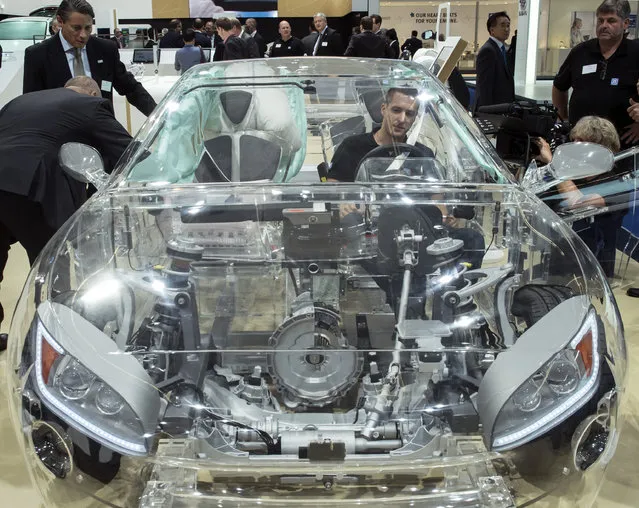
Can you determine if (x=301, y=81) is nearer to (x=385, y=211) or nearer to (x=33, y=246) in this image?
(x=385, y=211)

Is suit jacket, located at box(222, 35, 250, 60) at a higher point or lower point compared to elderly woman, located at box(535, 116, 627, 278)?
higher

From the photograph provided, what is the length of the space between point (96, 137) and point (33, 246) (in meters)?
0.58

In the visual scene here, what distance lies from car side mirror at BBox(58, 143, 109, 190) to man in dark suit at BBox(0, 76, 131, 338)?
67 cm

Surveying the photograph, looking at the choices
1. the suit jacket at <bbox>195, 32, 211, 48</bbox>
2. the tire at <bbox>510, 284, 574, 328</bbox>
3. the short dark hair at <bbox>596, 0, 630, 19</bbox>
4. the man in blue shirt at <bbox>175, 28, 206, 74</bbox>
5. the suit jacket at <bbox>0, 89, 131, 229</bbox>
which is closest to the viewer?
the tire at <bbox>510, 284, 574, 328</bbox>

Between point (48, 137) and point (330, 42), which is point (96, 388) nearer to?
point (48, 137)

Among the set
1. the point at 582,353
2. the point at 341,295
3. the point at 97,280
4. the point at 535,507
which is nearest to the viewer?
the point at 535,507

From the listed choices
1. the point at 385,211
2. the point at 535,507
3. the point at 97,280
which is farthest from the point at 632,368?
the point at 97,280

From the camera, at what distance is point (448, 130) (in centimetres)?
284

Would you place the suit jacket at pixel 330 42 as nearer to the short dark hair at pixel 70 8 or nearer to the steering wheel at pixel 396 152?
the short dark hair at pixel 70 8

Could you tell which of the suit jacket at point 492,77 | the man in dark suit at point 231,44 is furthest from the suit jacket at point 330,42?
the suit jacket at point 492,77

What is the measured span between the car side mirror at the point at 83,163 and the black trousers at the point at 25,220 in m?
0.72

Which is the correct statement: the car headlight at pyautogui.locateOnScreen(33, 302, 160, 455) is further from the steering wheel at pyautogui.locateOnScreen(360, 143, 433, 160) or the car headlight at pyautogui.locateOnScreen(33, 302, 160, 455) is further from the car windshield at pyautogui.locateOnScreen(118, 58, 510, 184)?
the steering wheel at pyautogui.locateOnScreen(360, 143, 433, 160)

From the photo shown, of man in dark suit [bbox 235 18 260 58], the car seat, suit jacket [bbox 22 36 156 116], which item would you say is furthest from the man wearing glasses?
man in dark suit [bbox 235 18 260 58]

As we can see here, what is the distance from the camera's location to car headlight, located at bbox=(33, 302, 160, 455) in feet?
5.25
